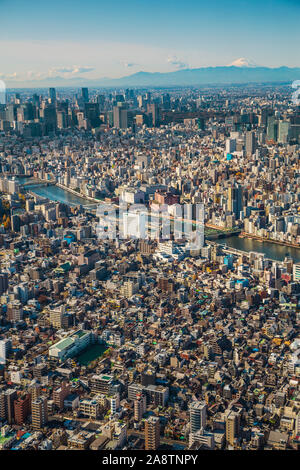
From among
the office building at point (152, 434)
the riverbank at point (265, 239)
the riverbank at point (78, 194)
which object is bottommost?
the riverbank at point (265, 239)

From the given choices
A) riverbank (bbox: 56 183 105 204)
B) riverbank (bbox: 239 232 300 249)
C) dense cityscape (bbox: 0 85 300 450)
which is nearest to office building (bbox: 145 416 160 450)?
dense cityscape (bbox: 0 85 300 450)

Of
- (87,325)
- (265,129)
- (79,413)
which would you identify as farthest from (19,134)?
(79,413)

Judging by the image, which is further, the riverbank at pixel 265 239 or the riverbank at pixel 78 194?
the riverbank at pixel 78 194

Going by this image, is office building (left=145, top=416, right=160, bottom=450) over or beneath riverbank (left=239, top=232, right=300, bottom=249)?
over

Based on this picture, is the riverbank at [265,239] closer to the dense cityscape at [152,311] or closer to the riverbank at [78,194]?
the dense cityscape at [152,311]

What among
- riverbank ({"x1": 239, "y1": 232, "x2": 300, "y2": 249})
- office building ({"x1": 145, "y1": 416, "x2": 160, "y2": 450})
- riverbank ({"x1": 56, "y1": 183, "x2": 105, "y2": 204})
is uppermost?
riverbank ({"x1": 56, "y1": 183, "x2": 105, "y2": 204})

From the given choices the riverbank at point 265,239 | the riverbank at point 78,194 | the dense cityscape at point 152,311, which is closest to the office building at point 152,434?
the dense cityscape at point 152,311

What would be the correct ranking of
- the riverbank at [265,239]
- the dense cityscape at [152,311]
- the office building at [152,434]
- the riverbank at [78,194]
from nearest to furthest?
the office building at [152,434] < the dense cityscape at [152,311] < the riverbank at [265,239] < the riverbank at [78,194]

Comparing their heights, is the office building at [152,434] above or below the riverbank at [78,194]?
below

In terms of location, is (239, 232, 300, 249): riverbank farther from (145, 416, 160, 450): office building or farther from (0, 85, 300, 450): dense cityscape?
(145, 416, 160, 450): office building

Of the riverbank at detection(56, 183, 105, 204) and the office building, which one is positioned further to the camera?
the riverbank at detection(56, 183, 105, 204)
